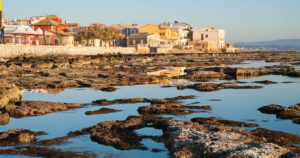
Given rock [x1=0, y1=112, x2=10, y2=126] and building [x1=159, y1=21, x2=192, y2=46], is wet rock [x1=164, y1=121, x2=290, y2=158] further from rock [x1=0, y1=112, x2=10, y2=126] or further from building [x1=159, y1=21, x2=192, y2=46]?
building [x1=159, y1=21, x2=192, y2=46]

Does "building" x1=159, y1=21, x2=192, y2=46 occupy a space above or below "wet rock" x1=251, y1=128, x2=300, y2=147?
above

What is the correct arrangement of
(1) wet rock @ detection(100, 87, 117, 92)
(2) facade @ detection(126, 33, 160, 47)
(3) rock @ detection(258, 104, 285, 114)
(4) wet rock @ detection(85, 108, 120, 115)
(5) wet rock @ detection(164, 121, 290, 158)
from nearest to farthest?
1. (5) wet rock @ detection(164, 121, 290, 158)
2. (4) wet rock @ detection(85, 108, 120, 115)
3. (3) rock @ detection(258, 104, 285, 114)
4. (1) wet rock @ detection(100, 87, 117, 92)
5. (2) facade @ detection(126, 33, 160, 47)

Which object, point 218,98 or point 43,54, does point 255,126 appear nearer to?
point 218,98

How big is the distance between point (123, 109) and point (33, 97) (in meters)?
5.33

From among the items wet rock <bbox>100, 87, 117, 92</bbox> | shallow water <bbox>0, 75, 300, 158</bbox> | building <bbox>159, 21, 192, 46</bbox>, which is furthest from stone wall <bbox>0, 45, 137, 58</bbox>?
building <bbox>159, 21, 192, 46</bbox>

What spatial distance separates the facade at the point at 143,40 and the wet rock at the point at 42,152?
76671 millimetres

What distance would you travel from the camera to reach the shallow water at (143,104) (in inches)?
317

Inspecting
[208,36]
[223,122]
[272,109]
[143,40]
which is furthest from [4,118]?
[208,36]

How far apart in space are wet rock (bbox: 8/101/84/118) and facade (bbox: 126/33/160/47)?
71280 millimetres

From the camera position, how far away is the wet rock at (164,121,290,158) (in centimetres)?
639

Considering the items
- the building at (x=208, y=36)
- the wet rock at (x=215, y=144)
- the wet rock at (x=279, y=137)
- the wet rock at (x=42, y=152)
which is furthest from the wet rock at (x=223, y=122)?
the building at (x=208, y=36)

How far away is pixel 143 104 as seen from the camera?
13797 millimetres

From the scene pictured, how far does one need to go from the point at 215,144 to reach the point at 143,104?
23.8 ft

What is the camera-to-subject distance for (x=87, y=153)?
7.38 metres
